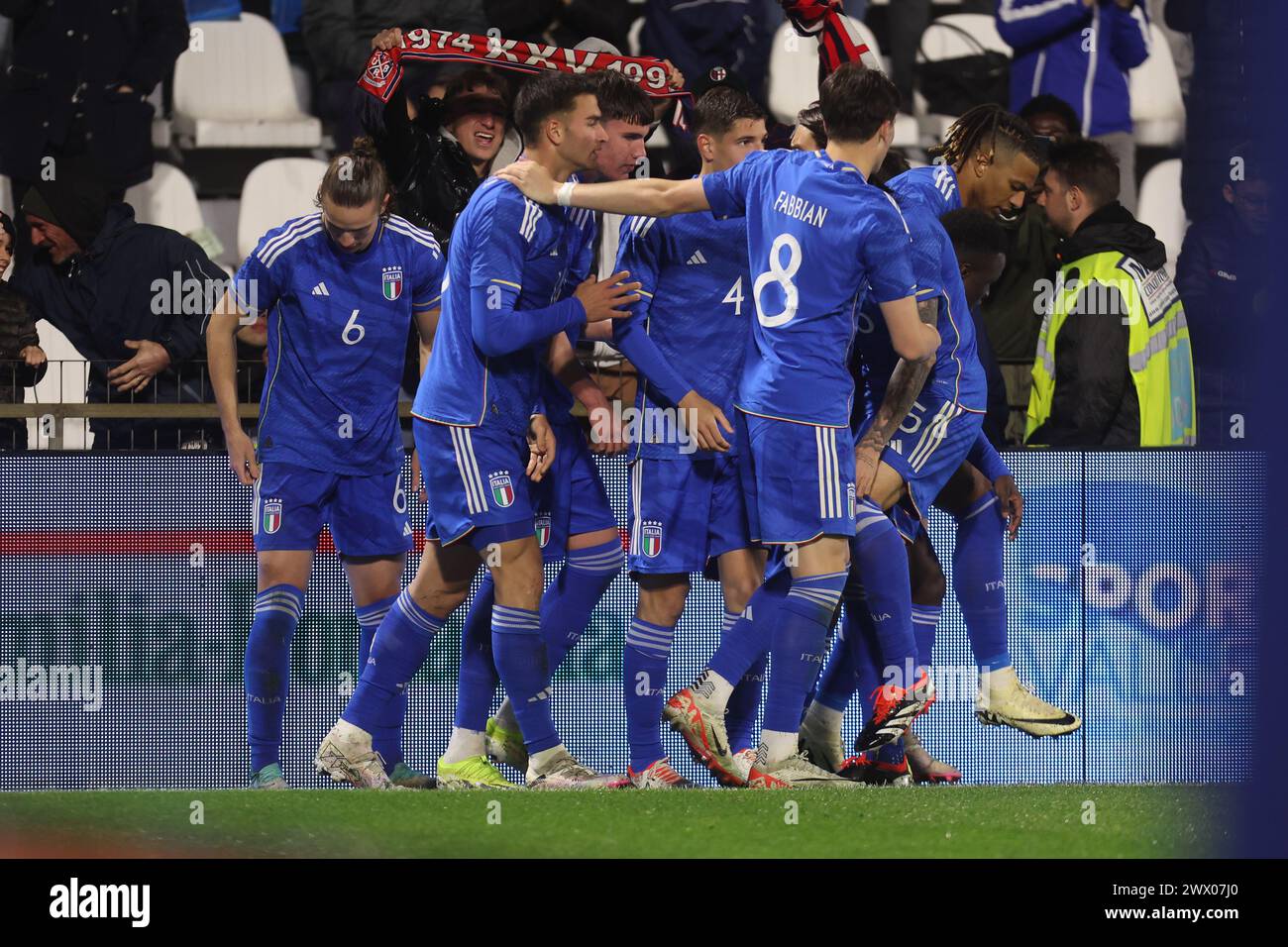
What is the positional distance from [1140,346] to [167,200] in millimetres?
3796

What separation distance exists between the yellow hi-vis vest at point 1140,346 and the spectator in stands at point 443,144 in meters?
2.07

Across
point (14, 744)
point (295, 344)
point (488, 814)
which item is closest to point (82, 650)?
point (14, 744)

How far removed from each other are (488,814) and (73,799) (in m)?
1.31

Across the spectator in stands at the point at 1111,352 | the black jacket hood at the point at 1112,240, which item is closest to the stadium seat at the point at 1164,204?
the black jacket hood at the point at 1112,240

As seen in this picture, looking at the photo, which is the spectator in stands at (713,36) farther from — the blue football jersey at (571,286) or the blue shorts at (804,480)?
the blue shorts at (804,480)

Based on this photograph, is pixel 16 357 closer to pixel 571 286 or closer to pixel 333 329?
pixel 333 329

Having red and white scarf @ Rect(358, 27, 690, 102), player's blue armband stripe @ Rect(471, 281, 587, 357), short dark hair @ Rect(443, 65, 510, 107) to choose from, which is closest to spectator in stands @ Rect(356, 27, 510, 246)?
short dark hair @ Rect(443, 65, 510, 107)

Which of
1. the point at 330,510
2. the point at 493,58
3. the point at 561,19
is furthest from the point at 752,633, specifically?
the point at 561,19

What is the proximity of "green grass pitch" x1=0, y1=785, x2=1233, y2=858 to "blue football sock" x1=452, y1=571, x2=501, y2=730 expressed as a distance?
0.57 metres

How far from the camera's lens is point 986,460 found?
21.4ft

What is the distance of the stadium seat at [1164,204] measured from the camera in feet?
27.0

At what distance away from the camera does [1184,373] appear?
23.9 ft

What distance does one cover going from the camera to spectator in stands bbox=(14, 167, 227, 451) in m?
7.07

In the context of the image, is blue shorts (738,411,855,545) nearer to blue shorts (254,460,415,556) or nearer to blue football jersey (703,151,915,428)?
blue football jersey (703,151,915,428)
